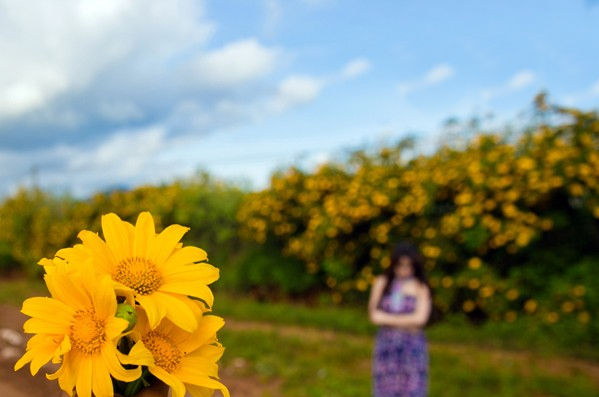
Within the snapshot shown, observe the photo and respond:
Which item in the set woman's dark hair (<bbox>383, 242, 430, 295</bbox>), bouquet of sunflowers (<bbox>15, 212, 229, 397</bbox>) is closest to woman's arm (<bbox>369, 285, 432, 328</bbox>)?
woman's dark hair (<bbox>383, 242, 430, 295</bbox>)

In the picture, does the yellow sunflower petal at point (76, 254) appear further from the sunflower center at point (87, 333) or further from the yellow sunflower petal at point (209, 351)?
the yellow sunflower petal at point (209, 351)

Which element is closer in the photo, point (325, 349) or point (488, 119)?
point (325, 349)

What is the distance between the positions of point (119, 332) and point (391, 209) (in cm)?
786

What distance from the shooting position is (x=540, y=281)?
7.25 metres

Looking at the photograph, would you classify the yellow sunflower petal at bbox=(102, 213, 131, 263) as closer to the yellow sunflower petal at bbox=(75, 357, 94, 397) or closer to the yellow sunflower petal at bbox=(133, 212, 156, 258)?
the yellow sunflower petal at bbox=(133, 212, 156, 258)

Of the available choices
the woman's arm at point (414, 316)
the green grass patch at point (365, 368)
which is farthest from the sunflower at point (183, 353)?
the green grass patch at point (365, 368)

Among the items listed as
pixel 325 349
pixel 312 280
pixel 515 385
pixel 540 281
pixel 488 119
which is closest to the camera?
pixel 515 385

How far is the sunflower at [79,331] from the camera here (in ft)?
2.51

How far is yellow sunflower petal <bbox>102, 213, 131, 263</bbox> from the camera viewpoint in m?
0.85

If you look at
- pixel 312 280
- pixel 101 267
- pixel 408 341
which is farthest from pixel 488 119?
pixel 101 267

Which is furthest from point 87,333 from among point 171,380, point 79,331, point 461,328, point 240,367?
point 461,328

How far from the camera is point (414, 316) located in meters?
4.55

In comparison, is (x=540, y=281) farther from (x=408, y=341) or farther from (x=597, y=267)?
(x=408, y=341)

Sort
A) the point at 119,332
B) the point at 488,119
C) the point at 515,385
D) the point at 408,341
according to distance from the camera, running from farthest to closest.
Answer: the point at 488,119 → the point at 515,385 → the point at 408,341 → the point at 119,332
